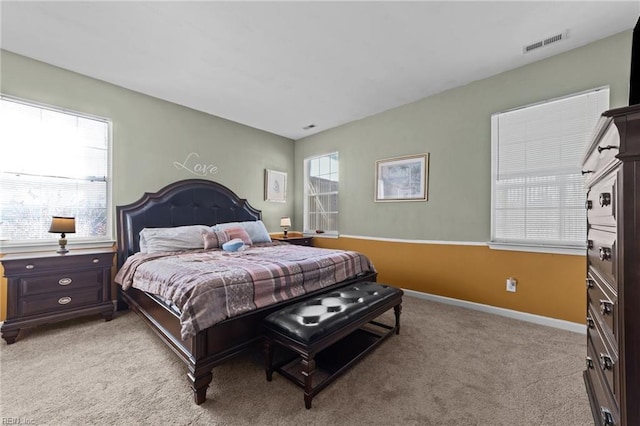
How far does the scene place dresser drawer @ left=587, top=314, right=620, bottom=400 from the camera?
0.97 m

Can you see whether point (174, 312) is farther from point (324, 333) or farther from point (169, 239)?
point (169, 239)

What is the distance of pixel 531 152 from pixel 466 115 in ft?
2.75

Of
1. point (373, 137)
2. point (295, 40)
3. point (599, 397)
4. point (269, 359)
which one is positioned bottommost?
point (269, 359)

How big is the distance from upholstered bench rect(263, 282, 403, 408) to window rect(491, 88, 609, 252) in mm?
1662

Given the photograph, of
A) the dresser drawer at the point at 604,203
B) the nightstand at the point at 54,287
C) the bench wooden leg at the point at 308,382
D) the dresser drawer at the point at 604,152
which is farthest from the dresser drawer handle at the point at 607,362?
the nightstand at the point at 54,287

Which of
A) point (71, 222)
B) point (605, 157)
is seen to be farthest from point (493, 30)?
point (71, 222)

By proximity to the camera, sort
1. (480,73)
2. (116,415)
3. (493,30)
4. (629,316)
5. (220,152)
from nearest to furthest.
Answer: (629,316) < (116,415) < (493,30) < (480,73) < (220,152)

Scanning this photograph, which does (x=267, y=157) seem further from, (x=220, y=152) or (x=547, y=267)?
(x=547, y=267)

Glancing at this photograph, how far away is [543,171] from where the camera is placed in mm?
2744

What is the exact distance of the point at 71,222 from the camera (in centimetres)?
270

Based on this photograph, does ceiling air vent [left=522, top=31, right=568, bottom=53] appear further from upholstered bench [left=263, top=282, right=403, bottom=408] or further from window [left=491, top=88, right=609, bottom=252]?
upholstered bench [left=263, top=282, right=403, bottom=408]

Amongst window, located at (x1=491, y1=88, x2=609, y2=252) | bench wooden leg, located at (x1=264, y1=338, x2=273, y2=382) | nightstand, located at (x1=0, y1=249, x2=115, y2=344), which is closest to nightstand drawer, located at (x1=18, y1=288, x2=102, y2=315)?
nightstand, located at (x1=0, y1=249, x2=115, y2=344)

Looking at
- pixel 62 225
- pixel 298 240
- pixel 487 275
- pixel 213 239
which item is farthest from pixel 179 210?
pixel 487 275

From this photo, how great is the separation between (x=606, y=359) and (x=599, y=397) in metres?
0.38
